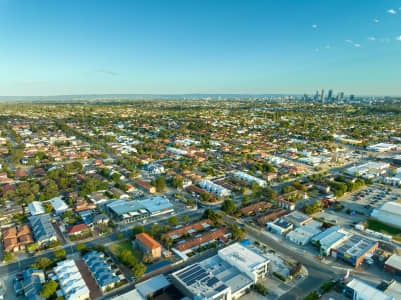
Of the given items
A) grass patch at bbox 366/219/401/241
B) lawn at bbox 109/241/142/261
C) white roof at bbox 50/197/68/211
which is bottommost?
grass patch at bbox 366/219/401/241

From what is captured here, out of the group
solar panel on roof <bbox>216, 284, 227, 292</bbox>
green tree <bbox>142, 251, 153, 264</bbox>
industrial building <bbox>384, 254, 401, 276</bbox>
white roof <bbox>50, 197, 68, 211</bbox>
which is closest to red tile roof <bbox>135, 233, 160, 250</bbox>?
green tree <bbox>142, 251, 153, 264</bbox>

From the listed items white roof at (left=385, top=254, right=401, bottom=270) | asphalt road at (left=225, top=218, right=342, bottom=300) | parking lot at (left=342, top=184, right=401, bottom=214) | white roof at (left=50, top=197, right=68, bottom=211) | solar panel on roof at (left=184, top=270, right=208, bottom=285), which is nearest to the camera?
solar panel on roof at (left=184, top=270, right=208, bottom=285)

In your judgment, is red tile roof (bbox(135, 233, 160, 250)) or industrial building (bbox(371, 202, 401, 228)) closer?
red tile roof (bbox(135, 233, 160, 250))

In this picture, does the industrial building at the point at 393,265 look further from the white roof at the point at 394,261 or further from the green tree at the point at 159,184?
the green tree at the point at 159,184

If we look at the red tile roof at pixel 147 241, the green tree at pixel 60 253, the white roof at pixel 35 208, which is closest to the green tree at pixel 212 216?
the red tile roof at pixel 147 241

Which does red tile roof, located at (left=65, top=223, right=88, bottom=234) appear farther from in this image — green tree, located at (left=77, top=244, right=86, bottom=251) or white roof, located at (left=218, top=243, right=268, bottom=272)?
white roof, located at (left=218, top=243, right=268, bottom=272)

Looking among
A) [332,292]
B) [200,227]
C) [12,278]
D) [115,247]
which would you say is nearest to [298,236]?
[332,292]
